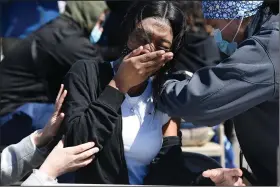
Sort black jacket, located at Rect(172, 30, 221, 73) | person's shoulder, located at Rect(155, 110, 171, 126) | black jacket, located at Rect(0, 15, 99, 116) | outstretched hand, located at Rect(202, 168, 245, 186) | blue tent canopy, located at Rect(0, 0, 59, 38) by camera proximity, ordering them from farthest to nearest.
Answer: black jacket, located at Rect(172, 30, 221, 73) → blue tent canopy, located at Rect(0, 0, 59, 38) → black jacket, located at Rect(0, 15, 99, 116) → person's shoulder, located at Rect(155, 110, 171, 126) → outstretched hand, located at Rect(202, 168, 245, 186)

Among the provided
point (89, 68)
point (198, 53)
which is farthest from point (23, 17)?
point (89, 68)

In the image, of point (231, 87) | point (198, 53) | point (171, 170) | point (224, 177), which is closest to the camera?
point (231, 87)

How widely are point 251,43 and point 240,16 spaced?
25 centimetres

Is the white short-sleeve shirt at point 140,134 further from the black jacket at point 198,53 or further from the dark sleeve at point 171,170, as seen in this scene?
the black jacket at point 198,53

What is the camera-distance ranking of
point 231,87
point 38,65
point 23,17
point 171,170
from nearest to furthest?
point 231,87 → point 171,170 → point 38,65 → point 23,17

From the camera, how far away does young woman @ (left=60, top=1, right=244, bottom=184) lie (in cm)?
171

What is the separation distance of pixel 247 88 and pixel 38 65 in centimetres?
162

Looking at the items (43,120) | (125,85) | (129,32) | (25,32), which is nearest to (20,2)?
(25,32)

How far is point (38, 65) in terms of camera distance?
2.91m

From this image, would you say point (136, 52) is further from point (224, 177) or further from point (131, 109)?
point (224, 177)

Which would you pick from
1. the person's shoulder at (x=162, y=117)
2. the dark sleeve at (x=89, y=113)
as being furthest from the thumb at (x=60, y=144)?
the person's shoulder at (x=162, y=117)

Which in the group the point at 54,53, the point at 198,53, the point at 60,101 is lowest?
the point at 198,53

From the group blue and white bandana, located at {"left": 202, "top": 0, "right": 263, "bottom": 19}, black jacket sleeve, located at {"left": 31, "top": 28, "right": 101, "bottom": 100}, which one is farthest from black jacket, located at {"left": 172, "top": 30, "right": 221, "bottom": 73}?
blue and white bandana, located at {"left": 202, "top": 0, "right": 263, "bottom": 19}

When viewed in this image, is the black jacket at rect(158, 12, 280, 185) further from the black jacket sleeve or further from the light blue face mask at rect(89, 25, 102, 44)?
the light blue face mask at rect(89, 25, 102, 44)
